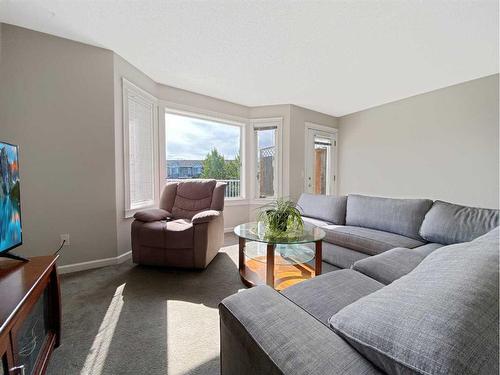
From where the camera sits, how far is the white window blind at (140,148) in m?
2.84

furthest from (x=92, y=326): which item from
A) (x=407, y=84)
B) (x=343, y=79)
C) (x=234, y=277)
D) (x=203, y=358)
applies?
(x=407, y=84)

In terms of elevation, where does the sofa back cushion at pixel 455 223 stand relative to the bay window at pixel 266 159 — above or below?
below

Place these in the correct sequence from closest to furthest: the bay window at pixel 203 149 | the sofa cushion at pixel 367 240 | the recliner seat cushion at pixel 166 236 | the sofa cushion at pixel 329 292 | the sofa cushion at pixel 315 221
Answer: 1. the sofa cushion at pixel 329 292
2. the sofa cushion at pixel 367 240
3. the recliner seat cushion at pixel 166 236
4. the sofa cushion at pixel 315 221
5. the bay window at pixel 203 149

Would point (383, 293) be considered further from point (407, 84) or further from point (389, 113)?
point (389, 113)

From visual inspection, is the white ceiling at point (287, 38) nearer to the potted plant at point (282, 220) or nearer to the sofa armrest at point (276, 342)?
the potted plant at point (282, 220)

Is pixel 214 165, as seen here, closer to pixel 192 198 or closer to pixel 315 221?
pixel 192 198

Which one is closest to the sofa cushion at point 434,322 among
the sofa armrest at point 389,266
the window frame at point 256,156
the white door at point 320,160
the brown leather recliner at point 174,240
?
the sofa armrest at point 389,266

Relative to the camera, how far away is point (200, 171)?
4273 mm

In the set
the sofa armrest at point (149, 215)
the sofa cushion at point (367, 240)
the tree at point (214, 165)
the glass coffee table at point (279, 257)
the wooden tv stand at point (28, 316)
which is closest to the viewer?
the wooden tv stand at point (28, 316)

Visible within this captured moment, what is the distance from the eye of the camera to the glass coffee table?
186cm

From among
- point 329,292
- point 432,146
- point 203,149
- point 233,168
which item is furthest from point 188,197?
point 432,146

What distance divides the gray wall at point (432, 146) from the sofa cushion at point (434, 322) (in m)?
3.51

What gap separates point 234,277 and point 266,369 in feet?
5.71

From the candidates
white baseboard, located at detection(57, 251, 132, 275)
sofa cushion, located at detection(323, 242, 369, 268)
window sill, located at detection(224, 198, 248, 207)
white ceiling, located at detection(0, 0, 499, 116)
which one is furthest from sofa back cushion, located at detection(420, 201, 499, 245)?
white baseboard, located at detection(57, 251, 132, 275)
